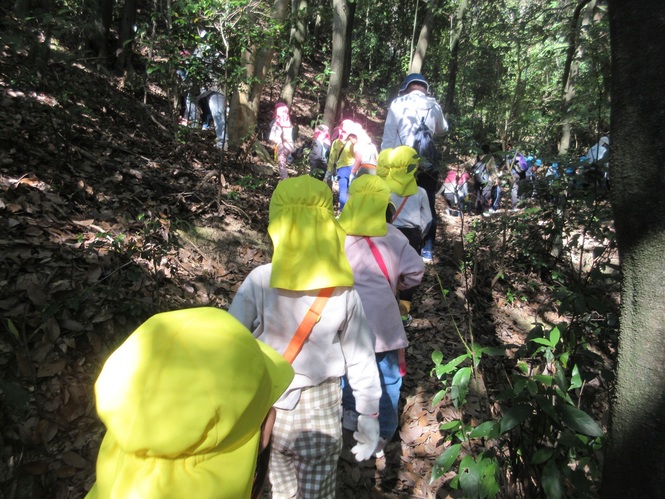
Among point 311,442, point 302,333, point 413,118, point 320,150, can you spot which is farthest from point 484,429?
point 320,150

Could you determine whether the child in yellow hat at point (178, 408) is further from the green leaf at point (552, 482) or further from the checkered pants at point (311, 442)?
the green leaf at point (552, 482)

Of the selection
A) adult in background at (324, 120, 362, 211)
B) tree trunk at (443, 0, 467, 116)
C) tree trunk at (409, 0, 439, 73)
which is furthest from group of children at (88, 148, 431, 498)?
tree trunk at (443, 0, 467, 116)

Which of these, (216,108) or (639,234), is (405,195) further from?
(216,108)

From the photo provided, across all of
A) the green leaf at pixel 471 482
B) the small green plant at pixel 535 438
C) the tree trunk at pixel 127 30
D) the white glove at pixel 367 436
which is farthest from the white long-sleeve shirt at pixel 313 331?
the tree trunk at pixel 127 30

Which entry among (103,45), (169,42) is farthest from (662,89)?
(103,45)

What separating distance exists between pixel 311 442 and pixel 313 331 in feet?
1.79

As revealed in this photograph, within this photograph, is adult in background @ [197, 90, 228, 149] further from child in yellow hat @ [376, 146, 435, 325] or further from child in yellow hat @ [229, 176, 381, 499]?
child in yellow hat @ [229, 176, 381, 499]

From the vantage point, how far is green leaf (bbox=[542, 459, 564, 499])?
1.67 metres

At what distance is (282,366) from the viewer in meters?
1.36

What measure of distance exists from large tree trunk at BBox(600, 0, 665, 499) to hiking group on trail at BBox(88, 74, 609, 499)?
111 cm

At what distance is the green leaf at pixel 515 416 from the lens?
172 centimetres

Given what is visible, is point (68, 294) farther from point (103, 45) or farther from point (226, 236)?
point (103, 45)

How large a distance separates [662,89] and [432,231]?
4.75 meters

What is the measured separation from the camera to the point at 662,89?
1266 millimetres
